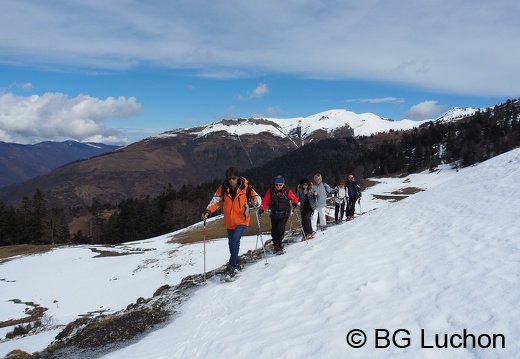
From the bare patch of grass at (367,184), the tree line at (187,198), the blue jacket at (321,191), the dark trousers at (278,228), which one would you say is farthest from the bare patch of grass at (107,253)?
the bare patch of grass at (367,184)

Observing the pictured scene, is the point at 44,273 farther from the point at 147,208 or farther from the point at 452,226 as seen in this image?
the point at 147,208

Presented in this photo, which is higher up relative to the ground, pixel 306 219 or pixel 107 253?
pixel 306 219

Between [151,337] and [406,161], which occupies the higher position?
[406,161]

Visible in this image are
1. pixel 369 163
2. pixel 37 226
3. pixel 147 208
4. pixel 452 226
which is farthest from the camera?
pixel 369 163

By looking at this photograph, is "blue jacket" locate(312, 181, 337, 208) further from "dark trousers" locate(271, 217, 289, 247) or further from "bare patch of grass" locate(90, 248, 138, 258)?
"bare patch of grass" locate(90, 248, 138, 258)

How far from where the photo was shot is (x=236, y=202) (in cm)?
1052

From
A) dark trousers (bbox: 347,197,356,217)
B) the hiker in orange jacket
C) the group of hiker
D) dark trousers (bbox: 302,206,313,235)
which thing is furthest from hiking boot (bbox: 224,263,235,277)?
dark trousers (bbox: 347,197,356,217)

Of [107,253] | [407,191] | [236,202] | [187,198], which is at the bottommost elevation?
[107,253]

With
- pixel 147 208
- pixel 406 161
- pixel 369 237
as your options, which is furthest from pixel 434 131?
pixel 369 237

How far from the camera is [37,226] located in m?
84.7

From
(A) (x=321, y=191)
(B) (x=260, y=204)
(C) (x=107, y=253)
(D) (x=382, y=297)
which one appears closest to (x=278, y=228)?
(B) (x=260, y=204)

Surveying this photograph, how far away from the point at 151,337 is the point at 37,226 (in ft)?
306

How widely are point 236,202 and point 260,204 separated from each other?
94 cm

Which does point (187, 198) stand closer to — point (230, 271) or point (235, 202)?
point (230, 271)
